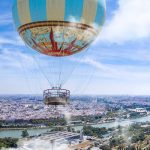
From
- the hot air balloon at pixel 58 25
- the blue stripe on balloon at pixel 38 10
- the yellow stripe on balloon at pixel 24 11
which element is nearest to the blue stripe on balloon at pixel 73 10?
the hot air balloon at pixel 58 25

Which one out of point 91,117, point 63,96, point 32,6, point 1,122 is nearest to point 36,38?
point 32,6

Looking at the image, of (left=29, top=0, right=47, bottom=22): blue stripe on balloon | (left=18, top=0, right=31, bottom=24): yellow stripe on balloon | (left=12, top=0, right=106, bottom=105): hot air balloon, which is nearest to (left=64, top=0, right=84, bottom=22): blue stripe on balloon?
(left=12, top=0, right=106, bottom=105): hot air balloon

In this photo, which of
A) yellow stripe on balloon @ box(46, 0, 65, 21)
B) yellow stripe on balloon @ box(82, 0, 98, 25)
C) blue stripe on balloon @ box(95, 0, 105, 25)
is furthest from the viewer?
blue stripe on balloon @ box(95, 0, 105, 25)

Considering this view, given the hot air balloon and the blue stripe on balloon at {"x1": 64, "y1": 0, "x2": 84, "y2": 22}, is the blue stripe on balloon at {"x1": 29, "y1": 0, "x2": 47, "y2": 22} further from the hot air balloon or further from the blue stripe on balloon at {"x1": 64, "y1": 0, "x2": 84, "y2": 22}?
the blue stripe on balloon at {"x1": 64, "y1": 0, "x2": 84, "y2": 22}

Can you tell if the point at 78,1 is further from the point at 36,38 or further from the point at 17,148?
the point at 17,148

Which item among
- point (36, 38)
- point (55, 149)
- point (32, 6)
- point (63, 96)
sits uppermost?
point (32, 6)

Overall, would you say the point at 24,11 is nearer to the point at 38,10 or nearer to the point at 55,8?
the point at 38,10

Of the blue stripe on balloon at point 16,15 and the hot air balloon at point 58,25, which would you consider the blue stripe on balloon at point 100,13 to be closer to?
the hot air balloon at point 58,25
